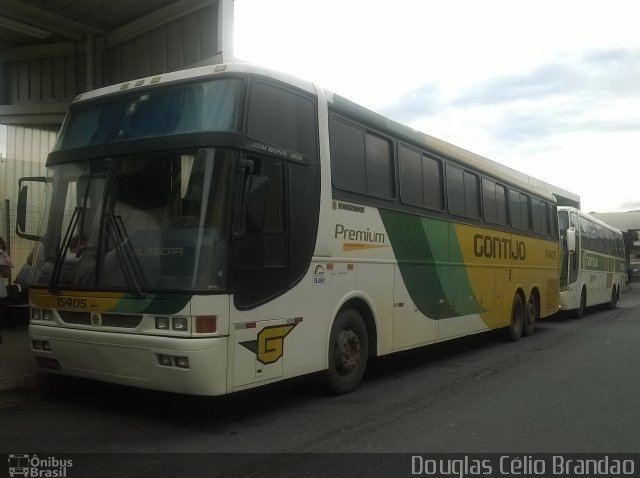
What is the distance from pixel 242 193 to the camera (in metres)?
5.44

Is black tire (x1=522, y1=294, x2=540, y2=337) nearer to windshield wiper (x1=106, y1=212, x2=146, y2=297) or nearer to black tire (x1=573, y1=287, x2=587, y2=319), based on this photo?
black tire (x1=573, y1=287, x2=587, y2=319)

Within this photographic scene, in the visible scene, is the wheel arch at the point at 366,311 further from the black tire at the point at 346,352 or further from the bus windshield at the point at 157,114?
the bus windshield at the point at 157,114

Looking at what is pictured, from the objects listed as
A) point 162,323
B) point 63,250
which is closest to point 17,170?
point 63,250

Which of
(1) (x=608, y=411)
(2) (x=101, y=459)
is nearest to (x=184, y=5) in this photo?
(2) (x=101, y=459)

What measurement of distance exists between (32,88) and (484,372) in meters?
10.5

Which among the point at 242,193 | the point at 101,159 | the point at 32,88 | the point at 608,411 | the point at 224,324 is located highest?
the point at 32,88

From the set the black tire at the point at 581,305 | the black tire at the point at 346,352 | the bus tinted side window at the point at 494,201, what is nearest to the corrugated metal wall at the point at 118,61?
the bus tinted side window at the point at 494,201

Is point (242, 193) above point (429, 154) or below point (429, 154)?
below

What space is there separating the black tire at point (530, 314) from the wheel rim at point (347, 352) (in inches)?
281

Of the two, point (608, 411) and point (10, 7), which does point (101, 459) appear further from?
point (10, 7)

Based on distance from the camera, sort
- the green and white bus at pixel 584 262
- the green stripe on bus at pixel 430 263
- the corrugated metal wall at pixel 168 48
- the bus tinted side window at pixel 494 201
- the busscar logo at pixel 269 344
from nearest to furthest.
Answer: the busscar logo at pixel 269 344 < the green stripe on bus at pixel 430 263 < the corrugated metal wall at pixel 168 48 < the bus tinted side window at pixel 494 201 < the green and white bus at pixel 584 262

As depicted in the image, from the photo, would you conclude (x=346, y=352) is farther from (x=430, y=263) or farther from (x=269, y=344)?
(x=430, y=263)

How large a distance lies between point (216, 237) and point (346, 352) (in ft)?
7.91

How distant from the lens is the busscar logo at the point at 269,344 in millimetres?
5567
